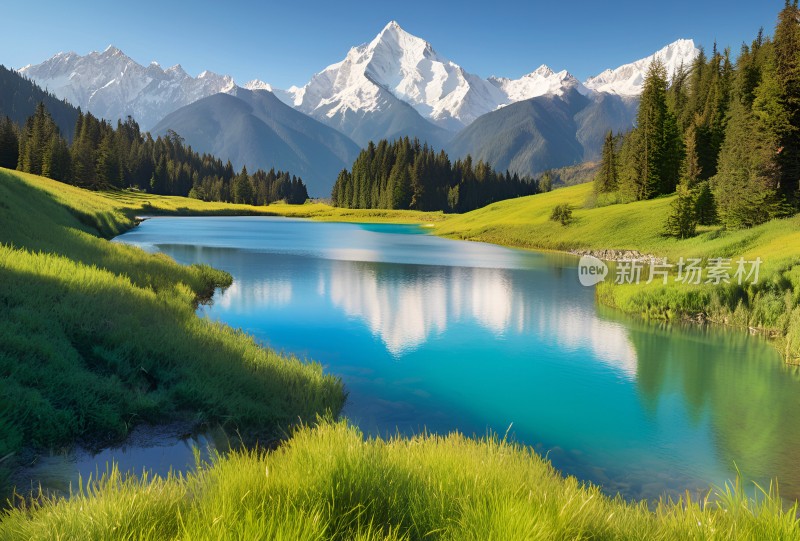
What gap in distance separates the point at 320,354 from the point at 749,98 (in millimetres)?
70180

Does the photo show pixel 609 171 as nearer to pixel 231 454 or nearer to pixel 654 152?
pixel 654 152

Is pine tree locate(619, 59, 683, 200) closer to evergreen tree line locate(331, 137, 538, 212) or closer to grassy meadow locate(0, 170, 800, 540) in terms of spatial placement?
grassy meadow locate(0, 170, 800, 540)

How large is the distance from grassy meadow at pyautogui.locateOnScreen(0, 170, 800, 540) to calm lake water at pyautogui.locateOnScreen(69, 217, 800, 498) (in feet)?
4.70

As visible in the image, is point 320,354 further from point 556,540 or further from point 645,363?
point 556,540

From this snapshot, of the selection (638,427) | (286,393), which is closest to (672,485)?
(638,427)

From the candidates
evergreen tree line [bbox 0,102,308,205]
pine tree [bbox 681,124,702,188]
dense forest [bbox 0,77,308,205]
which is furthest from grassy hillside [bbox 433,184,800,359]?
evergreen tree line [bbox 0,102,308,205]

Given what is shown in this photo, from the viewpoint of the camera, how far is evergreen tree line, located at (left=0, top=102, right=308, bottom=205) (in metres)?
118

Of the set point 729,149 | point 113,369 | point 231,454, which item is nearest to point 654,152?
point 729,149

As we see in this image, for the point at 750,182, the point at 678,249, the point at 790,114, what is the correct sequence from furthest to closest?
the point at 790,114 → the point at 678,249 → the point at 750,182

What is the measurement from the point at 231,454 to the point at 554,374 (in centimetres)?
1299

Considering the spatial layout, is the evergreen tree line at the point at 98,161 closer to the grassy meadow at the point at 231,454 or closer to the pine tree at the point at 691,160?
the grassy meadow at the point at 231,454

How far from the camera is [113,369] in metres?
10.2

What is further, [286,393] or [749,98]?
[749,98]

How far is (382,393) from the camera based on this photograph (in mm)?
14258
